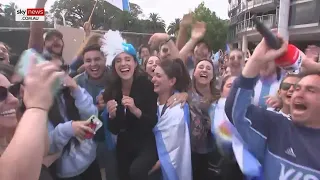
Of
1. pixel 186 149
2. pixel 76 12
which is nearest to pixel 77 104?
pixel 186 149

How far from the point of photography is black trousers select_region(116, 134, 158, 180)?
320cm

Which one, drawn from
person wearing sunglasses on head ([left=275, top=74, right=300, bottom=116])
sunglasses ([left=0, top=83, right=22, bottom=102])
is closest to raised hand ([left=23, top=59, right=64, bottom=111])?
sunglasses ([left=0, top=83, right=22, bottom=102])

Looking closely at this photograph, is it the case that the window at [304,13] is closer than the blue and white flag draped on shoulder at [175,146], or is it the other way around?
the blue and white flag draped on shoulder at [175,146]

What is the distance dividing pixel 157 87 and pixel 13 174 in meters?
2.37

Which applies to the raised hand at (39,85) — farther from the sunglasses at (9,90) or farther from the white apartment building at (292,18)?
the white apartment building at (292,18)

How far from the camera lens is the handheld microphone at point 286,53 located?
2.01 meters

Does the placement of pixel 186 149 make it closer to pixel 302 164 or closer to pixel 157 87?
pixel 157 87

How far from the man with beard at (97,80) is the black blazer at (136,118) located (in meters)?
0.42

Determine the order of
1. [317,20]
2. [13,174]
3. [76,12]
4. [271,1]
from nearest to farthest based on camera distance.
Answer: [13,174]
[317,20]
[271,1]
[76,12]

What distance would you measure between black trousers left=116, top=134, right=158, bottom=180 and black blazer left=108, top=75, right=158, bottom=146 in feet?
0.17

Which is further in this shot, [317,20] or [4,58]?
[317,20]

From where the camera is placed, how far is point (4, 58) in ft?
12.2

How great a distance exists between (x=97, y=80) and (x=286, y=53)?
7.30ft

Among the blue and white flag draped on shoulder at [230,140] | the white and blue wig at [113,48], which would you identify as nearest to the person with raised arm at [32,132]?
the blue and white flag draped on shoulder at [230,140]
